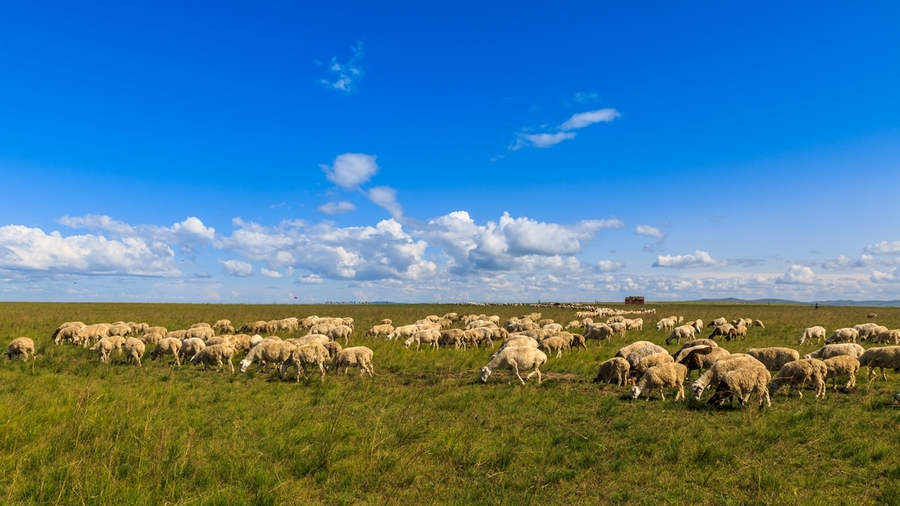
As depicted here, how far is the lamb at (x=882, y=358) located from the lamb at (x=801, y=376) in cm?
369

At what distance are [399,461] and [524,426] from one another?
3.63 metres

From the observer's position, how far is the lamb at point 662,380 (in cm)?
1277

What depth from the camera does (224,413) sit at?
1093 centimetres

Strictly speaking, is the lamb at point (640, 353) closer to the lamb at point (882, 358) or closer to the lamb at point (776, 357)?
the lamb at point (776, 357)

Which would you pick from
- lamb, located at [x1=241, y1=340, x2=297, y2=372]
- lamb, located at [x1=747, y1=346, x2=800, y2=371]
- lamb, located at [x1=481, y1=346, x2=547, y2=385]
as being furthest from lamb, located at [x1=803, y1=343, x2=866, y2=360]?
lamb, located at [x1=241, y1=340, x2=297, y2=372]

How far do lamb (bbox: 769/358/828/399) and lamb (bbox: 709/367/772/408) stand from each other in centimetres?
147

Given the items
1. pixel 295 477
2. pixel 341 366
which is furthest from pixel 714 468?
pixel 341 366

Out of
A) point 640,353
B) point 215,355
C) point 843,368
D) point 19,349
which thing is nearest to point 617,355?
point 640,353

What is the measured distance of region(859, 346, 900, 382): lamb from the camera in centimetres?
1456

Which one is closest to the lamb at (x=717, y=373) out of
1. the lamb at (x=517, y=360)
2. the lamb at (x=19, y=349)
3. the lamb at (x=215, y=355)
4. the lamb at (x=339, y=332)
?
→ the lamb at (x=517, y=360)

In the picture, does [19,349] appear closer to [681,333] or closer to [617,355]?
[617,355]

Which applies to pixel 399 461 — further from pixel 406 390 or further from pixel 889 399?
pixel 889 399

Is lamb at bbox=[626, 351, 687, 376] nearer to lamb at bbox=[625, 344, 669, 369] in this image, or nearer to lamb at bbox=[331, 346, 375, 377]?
lamb at bbox=[625, 344, 669, 369]

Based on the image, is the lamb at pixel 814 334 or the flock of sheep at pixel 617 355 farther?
the lamb at pixel 814 334
